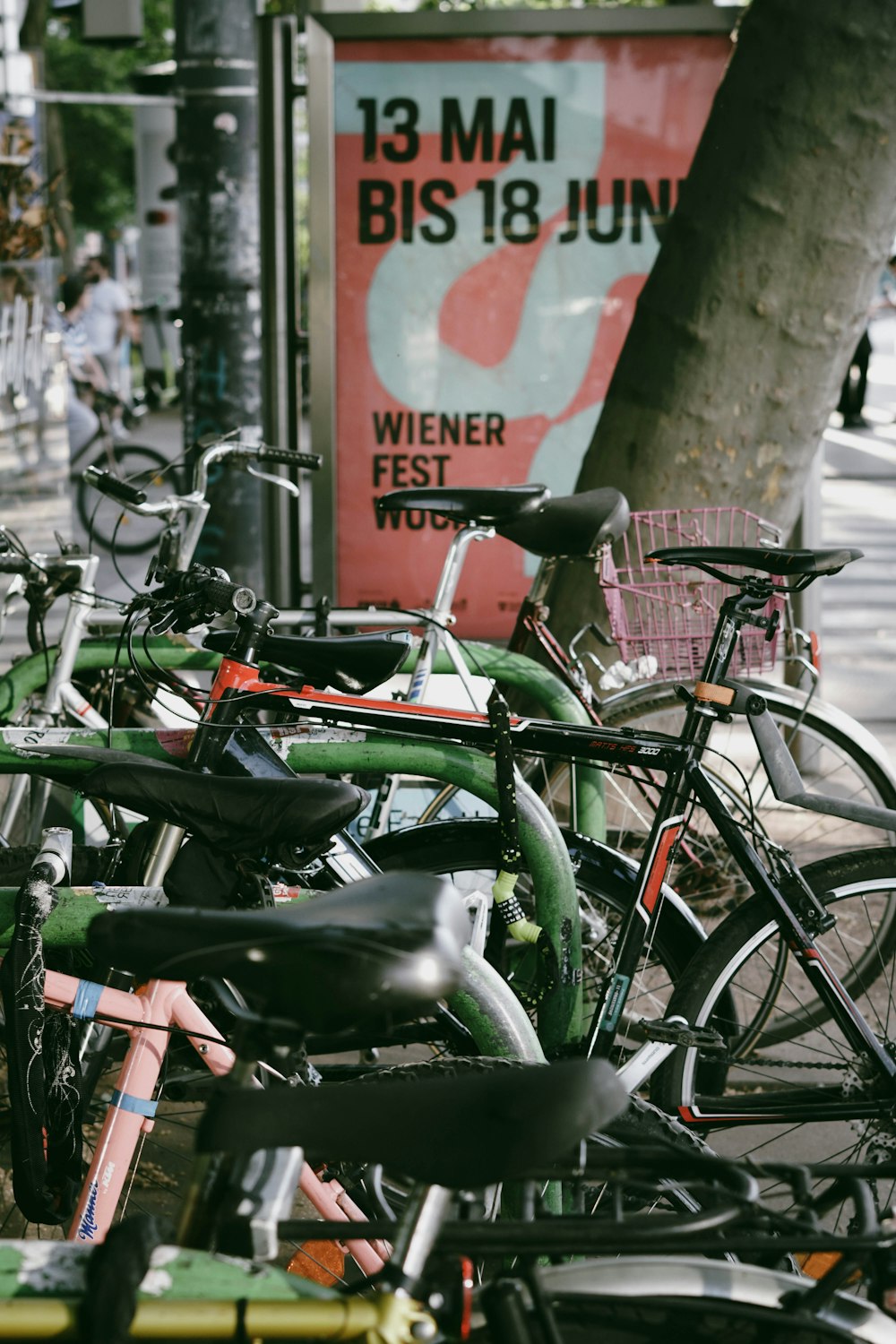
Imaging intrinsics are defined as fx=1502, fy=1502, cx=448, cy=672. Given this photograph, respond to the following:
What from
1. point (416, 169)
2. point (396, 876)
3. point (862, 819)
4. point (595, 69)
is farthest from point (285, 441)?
point (396, 876)

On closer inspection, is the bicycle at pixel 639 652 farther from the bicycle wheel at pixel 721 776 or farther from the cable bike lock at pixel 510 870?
the cable bike lock at pixel 510 870

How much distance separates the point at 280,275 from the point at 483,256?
80cm

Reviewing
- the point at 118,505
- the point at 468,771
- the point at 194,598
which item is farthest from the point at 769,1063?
the point at 118,505

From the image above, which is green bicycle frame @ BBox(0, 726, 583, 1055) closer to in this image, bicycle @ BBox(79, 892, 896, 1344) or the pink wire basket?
the pink wire basket

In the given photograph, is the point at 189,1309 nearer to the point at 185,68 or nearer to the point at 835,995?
the point at 835,995

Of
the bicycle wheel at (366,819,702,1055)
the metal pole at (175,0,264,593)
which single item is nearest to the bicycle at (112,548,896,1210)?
the bicycle wheel at (366,819,702,1055)

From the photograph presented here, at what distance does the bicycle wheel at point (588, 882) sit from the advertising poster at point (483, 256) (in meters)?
2.45

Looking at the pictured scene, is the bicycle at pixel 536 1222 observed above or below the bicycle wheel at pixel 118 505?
above

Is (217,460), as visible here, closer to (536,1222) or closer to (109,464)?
(536,1222)

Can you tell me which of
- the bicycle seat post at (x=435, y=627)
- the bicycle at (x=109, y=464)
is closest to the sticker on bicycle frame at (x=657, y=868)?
the bicycle seat post at (x=435, y=627)

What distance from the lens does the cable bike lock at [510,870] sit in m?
2.91

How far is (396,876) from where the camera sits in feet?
5.25

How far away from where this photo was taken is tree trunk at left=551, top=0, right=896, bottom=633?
4.11 meters

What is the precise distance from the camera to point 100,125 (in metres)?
49.2
